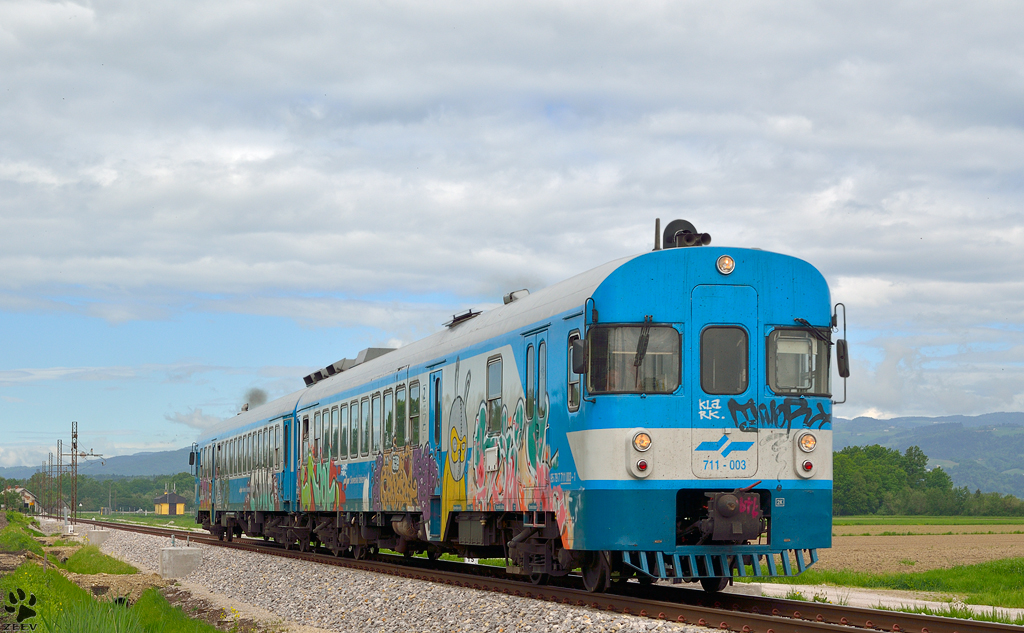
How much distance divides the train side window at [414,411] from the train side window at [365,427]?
2.69 metres

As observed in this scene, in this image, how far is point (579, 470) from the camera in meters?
11.4

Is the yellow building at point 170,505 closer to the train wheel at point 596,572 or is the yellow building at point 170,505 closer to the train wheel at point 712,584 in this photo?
the train wheel at point 712,584

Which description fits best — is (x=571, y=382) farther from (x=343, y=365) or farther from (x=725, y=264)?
(x=343, y=365)

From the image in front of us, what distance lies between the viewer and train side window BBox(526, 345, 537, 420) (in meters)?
12.7

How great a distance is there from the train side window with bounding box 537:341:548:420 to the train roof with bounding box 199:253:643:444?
1.26 feet

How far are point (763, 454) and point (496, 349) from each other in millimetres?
3898

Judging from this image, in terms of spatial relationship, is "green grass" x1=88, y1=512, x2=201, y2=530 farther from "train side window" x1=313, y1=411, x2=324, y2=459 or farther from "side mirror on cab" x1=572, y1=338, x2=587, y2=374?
"side mirror on cab" x1=572, y1=338, x2=587, y2=374

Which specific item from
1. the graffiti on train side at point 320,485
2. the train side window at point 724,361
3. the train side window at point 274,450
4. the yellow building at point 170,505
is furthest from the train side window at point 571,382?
the yellow building at point 170,505

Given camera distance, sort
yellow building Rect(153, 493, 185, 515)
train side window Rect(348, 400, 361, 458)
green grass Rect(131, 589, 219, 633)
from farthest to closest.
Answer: yellow building Rect(153, 493, 185, 515) → train side window Rect(348, 400, 361, 458) → green grass Rect(131, 589, 219, 633)

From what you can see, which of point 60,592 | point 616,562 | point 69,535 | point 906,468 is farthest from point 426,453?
point 906,468

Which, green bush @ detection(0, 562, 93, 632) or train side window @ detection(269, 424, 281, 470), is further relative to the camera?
train side window @ detection(269, 424, 281, 470)

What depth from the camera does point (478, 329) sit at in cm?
1529

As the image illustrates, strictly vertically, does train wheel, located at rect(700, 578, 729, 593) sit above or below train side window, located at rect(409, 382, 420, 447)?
below

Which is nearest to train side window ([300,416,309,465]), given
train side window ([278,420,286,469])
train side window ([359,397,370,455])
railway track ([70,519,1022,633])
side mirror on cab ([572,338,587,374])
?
train side window ([278,420,286,469])
